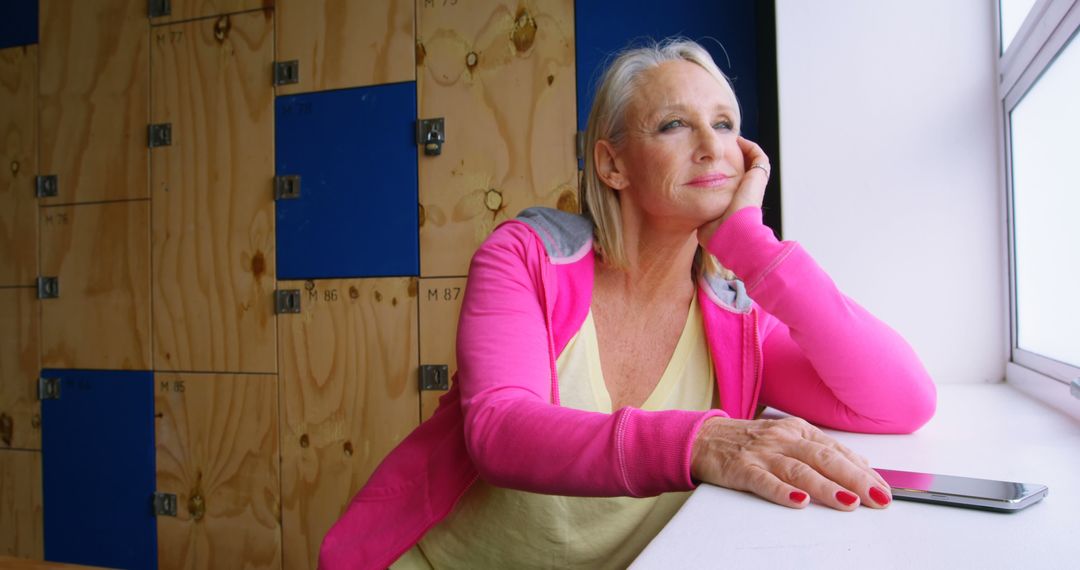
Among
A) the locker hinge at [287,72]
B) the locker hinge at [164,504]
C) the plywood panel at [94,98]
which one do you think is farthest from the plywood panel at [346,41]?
the locker hinge at [164,504]

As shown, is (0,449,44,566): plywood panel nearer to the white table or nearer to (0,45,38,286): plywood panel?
(0,45,38,286): plywood panel

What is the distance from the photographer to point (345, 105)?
2352 mm

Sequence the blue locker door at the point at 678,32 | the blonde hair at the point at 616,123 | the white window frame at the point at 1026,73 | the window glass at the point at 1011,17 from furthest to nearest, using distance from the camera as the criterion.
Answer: the blue locker door at the point at 678,32, the window glass at the point at 1011,17, the blonde hair at the point at 616,123, the white window frame at the point at 1026,73

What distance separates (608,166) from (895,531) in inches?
30.7

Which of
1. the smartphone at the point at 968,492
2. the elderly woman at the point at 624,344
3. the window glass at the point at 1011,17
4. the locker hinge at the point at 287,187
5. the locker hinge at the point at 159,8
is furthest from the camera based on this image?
the locker hinge at the point at 159,8

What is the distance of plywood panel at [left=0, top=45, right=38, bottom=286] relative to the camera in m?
2.79

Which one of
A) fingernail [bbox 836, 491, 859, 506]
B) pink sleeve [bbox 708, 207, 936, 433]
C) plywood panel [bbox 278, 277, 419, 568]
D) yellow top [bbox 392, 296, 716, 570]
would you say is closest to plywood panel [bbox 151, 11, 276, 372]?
plywood panel [bbox 278, 277, 419, 568]

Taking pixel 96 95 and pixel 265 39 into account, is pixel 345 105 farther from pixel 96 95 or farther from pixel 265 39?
pixel 96 95

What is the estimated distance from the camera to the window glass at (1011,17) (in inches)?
51.7

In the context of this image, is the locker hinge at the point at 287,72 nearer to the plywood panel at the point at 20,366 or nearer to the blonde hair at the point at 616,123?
the plywood panel at the point at 20,366

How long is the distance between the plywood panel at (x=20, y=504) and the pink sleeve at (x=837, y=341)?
9.62ft

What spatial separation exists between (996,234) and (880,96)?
0.36 meters

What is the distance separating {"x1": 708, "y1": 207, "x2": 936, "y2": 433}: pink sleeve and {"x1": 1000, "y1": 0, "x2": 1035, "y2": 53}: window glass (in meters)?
0.73

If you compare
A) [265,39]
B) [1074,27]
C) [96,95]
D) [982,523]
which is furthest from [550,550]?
[96,95]
